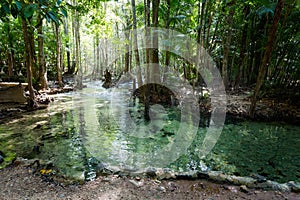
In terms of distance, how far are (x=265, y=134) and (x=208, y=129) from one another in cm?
168

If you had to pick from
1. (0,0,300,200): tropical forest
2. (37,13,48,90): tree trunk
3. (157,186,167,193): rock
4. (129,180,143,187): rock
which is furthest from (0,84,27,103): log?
(157,186,167,193): rock

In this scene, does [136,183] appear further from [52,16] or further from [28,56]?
[28,56]

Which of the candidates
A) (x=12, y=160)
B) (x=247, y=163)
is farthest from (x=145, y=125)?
(x=12, y=160)

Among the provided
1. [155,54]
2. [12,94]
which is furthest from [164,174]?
[12,94]

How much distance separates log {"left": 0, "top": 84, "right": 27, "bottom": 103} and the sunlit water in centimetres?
122

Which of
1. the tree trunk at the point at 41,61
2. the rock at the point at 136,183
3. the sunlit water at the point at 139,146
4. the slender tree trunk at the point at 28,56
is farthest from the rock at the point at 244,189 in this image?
the tree trunk at the point at 41,61

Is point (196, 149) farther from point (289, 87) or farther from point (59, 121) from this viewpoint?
point (289, 87)

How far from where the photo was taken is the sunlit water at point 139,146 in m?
4.10

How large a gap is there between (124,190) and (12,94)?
742cm

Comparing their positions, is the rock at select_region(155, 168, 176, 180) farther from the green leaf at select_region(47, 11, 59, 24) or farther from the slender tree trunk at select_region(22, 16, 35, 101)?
the slender tree trunk at select_region(22, 16, 35, 101)

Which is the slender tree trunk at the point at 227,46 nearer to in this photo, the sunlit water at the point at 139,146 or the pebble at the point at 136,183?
the sunlit water at the point at 139,146

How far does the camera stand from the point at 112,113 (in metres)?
8.75

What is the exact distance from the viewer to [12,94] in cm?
808

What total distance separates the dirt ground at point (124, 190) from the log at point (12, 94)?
5.77m
